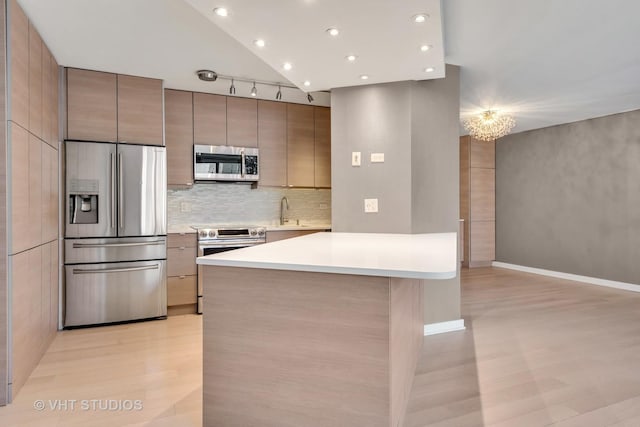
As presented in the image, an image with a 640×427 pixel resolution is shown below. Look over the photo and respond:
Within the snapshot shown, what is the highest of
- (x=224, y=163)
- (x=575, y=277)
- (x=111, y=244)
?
(x=224, y=163)

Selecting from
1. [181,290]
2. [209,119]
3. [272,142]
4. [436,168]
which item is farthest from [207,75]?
[436,168]

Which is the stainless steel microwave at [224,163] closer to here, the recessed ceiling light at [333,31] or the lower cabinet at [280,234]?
the lower cabinet at [280,234]

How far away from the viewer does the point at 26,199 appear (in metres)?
2.72

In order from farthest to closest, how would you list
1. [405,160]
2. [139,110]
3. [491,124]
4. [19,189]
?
[491,124] → [139,110] → [405,160] → [19,189]

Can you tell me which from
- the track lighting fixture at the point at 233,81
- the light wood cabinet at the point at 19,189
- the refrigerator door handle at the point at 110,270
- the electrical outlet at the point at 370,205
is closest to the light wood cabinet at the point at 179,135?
the track lighting fixture at the point at 233,81

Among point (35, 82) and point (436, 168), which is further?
point (436, 168)

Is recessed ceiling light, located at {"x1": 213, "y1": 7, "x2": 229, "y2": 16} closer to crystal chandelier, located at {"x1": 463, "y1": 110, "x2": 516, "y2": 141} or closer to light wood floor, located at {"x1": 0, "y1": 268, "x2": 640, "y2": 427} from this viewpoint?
light wood floor, located at {"x1": 0, "y1": 268, "x2": 640, "y2": 427}

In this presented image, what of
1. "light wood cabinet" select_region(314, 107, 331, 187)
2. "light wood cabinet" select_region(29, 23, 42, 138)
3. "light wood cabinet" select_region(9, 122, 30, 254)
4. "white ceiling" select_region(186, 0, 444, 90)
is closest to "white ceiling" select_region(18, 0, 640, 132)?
"white ceiling" select_region(186, 0, 444, 90)

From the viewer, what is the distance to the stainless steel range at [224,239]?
4363 mm

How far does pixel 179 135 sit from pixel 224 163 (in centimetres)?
58

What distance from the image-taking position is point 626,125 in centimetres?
544

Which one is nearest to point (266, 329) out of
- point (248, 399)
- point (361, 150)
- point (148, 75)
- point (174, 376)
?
point (248, 399)

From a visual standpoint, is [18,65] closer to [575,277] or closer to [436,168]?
[436,168]

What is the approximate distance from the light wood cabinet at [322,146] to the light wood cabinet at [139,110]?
1.95 m
